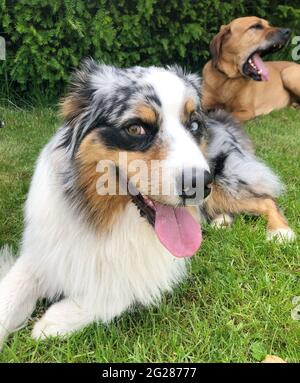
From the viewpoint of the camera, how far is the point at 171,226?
8.27 feet

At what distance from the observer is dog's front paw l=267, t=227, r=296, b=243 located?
3.37 m

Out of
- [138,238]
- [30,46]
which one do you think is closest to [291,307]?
[138,238]

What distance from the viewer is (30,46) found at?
5.97m

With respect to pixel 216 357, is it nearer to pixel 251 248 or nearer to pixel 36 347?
pixel 36 347

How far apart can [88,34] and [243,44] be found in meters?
2.05

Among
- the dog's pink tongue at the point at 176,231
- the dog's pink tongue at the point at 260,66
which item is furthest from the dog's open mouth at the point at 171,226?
the dog's pink tongue at the point at 260,66

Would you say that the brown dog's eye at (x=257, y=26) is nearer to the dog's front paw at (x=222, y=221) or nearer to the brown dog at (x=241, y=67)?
the brown dog at (x=241, y=67)

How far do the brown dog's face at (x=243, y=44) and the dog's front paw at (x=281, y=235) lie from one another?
383 centimetres

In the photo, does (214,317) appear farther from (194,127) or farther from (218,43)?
(218,43)

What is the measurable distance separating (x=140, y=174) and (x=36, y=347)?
961 millimetres

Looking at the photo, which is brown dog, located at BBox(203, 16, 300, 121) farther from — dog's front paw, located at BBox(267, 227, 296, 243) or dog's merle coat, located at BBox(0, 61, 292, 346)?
dog's merle coat, located at BBox(0, 61, 292, 346)

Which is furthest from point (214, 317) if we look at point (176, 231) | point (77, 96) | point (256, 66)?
point (256, 66)

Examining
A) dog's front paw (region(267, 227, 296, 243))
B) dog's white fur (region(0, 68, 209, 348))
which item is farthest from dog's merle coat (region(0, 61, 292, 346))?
dog's front paw (region(267, 227, 296, 243))

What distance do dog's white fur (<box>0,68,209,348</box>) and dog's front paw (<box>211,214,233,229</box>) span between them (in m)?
0.95
